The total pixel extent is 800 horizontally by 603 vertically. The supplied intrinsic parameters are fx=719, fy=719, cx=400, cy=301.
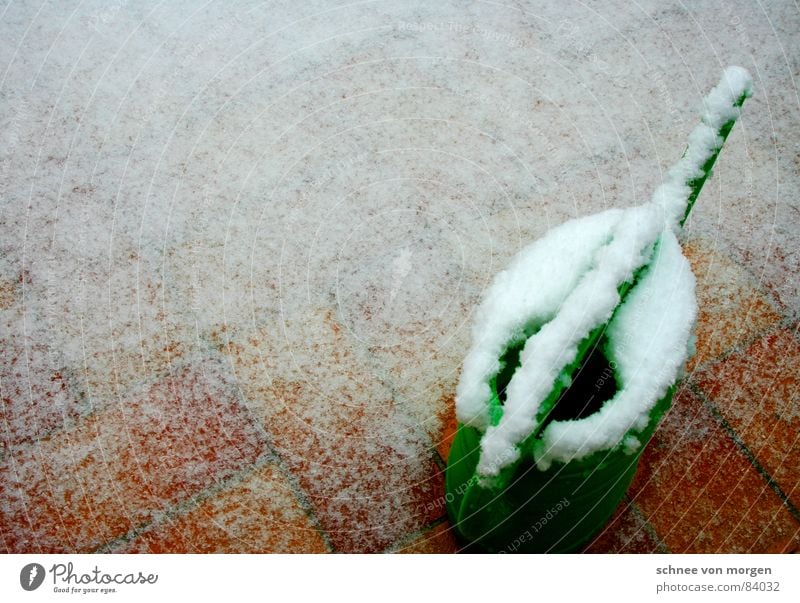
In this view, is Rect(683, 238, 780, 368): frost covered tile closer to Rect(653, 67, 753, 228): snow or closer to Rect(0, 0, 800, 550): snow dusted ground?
Rect(0, 0, 800, 550): snow dusted ground

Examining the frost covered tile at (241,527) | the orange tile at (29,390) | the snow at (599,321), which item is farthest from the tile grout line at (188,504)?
the snow at (599,321)

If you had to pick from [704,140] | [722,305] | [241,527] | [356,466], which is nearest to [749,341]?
[722,305]

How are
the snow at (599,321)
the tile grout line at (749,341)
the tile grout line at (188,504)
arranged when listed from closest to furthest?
the snow at (599,321), the tile grout line at (188,504), the tile grout line at (749,341)

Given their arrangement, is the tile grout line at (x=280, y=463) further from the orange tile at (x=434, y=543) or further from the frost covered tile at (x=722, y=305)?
the frost covered tile at (x=722, y=305)

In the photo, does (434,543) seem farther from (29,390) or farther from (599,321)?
(29,390)
